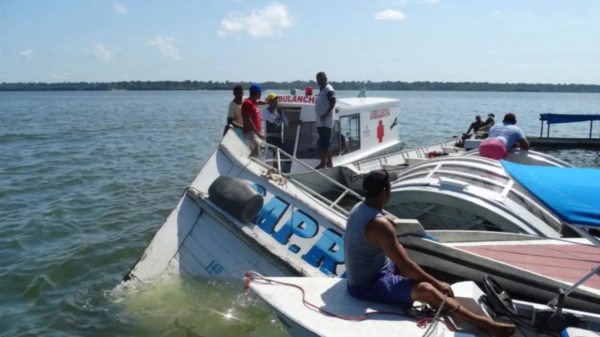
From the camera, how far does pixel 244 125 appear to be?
9.53 meters

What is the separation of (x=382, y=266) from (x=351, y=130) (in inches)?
374

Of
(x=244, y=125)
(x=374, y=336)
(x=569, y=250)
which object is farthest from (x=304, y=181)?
(x=374, y=336)

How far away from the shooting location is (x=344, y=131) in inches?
532

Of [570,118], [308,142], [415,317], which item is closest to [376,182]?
[415,317]

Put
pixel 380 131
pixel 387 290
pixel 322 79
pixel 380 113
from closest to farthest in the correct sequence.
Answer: pixel 387 290
pixel 322 79
pixel 380 113
pixel 380 131

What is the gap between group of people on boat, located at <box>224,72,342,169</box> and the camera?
31.2ft

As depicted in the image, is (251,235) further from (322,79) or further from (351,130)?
(351,130)

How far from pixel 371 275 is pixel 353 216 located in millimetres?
573

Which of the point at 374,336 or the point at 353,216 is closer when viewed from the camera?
the point at 374,336

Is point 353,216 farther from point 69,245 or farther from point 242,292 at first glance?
point 69,245

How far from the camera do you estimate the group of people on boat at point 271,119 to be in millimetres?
9523

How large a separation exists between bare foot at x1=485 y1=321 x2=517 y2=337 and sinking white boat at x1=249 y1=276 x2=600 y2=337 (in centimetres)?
10

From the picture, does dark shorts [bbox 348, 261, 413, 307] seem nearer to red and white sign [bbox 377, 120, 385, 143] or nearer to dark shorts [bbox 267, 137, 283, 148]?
dark shorts [bbox 267, 137, 283, 148]

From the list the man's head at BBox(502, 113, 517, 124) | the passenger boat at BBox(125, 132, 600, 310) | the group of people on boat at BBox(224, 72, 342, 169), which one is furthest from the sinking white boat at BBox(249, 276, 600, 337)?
the man's head at BBox(502, 113, 517, 124)
